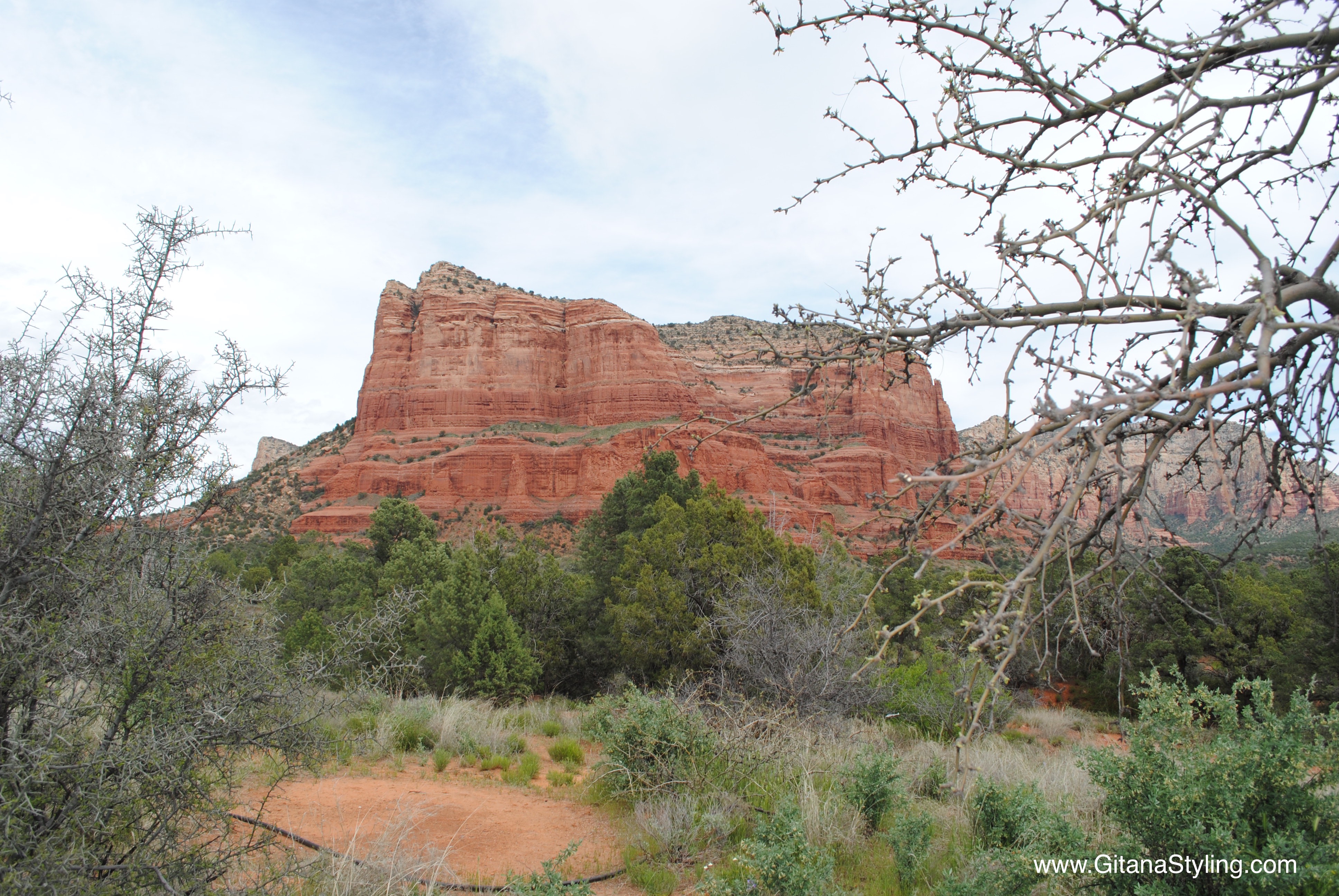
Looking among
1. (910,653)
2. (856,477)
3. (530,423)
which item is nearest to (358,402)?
(530,423)

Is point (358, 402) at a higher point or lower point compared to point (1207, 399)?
higher

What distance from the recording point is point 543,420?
73.6 metres

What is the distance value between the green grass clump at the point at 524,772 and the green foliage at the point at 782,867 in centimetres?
455

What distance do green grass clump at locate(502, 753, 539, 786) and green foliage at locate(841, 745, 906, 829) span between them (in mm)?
4090

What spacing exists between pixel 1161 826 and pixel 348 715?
9.80 metres

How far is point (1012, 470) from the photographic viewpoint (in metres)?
2.12

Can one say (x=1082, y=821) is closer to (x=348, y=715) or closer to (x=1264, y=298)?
(x=1264, y=298)

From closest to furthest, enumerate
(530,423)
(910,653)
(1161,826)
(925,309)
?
(925,309) → (1161,826) → (910,653) → (530,423)

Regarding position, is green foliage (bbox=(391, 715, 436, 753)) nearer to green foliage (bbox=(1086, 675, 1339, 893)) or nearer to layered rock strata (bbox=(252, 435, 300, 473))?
green foliage (bbox=(1086, 675, 1339, 893))

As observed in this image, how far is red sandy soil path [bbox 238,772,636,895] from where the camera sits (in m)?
5.86

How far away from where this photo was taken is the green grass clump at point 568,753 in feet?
32.9

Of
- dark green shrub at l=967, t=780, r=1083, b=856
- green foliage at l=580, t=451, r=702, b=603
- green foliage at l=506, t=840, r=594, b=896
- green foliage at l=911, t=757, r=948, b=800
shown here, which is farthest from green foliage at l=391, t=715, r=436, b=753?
green foliage at l=580, t=451, r=702, b=603

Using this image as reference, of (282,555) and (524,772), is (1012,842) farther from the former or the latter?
(282,555)

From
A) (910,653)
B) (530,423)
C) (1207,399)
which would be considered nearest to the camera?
(1207,399)
